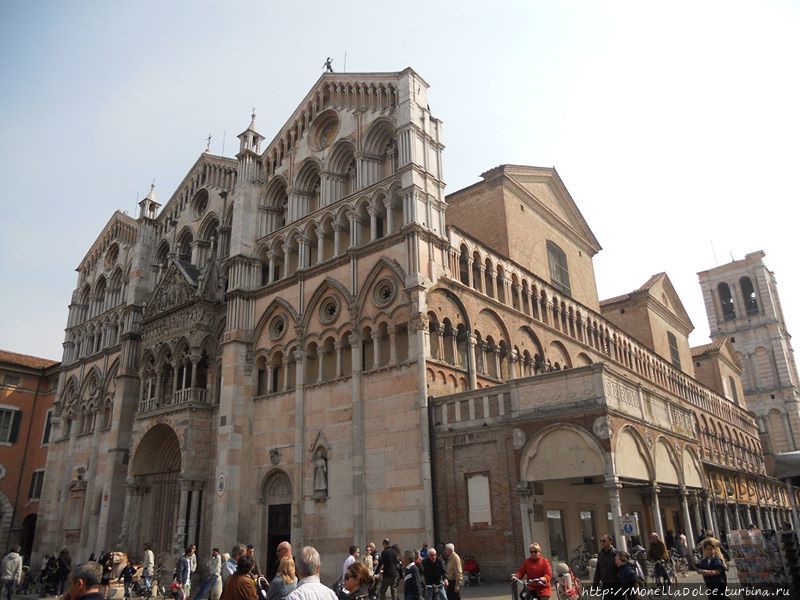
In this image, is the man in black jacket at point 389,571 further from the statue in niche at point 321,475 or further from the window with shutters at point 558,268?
the window with shutters at point 558,268

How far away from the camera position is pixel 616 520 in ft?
53.0

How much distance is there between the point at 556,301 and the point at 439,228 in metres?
10.4

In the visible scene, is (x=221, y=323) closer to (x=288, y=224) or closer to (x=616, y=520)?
(x=288, y=224)

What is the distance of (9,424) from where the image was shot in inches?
1684

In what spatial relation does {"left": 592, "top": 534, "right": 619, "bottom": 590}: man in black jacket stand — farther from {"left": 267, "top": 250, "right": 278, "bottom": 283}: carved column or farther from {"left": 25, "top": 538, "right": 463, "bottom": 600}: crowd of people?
{"left": 267, "top": 250, "right": 278, "bottom": 283}: carved column

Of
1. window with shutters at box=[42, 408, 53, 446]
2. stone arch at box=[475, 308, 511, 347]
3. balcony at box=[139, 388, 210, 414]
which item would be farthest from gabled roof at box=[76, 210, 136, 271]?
stone arch at box=[475, 308, 511, 347]

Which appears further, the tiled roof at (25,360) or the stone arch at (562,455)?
the tiled roof at (25,360)

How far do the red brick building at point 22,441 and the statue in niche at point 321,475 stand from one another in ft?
91.9

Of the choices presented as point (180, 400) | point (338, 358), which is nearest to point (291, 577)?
point (338, 358)

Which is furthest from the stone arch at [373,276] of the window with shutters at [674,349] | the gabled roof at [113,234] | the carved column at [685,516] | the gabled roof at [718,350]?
the gabled roof at [718,350]

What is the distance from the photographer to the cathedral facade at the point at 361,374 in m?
19.2

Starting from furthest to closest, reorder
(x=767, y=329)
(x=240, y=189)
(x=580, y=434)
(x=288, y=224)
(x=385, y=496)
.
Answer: (x=767, y=329) < (x=240, y=189) < (x=288, y=224) < (x=385, y=496) < (x=580, y=434)

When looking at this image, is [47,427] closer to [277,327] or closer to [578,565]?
[277,327]

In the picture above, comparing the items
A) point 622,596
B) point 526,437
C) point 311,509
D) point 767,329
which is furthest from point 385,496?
point 767,329
